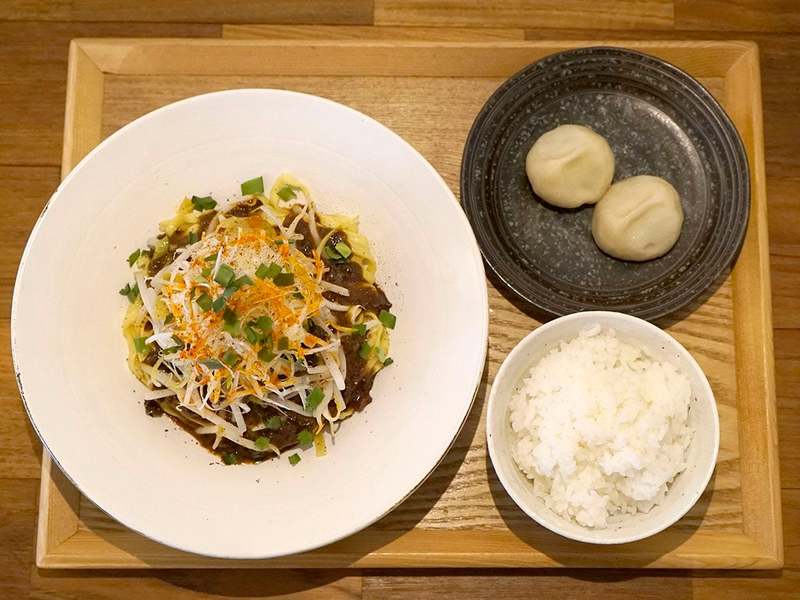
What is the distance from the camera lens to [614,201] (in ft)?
7.53

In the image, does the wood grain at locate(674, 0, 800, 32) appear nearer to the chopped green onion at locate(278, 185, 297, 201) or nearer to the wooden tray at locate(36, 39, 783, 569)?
the wooden tray at locate(36, 39, 783, 569)

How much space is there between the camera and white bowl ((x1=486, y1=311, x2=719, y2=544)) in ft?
6.59

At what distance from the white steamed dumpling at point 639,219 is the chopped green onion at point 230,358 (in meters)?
1.09

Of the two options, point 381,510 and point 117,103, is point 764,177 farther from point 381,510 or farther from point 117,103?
point 117,103

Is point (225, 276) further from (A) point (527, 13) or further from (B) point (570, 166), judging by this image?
(A) point (527, 13)

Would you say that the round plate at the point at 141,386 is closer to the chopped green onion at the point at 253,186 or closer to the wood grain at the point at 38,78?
the chopped green onion at the point at 253,186

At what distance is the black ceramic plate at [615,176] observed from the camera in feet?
7.32

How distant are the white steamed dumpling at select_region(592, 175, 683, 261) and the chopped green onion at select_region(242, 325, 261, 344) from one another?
104cm

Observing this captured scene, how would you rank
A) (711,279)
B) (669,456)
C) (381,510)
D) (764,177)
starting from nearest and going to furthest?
(381,510) < (669,456) < (711,279) < (764,177)

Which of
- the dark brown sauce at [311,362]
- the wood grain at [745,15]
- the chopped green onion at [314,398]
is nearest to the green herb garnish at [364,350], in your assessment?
the dark brown sauce at [311,362]

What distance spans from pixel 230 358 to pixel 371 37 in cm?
114

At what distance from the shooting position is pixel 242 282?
1.88 meters

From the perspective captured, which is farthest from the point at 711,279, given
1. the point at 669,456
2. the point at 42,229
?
the point at 42,229

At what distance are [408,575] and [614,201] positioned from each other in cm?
122
